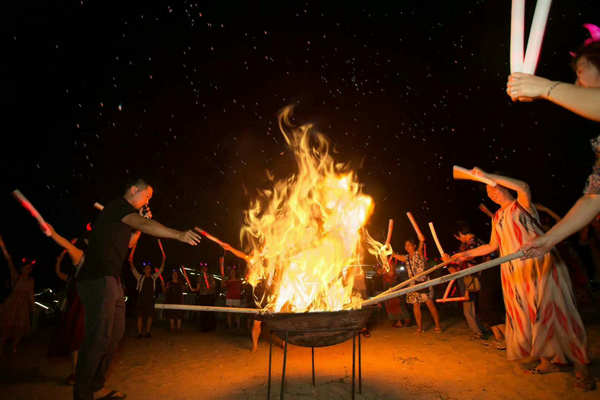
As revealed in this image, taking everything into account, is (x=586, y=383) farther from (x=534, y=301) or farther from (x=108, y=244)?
(x=108, y=244)

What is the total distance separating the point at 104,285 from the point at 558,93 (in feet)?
13.6

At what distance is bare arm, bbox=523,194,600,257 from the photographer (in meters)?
2.67

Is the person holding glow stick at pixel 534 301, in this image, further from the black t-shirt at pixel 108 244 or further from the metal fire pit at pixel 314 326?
the black t-shirt at pixel 108 244

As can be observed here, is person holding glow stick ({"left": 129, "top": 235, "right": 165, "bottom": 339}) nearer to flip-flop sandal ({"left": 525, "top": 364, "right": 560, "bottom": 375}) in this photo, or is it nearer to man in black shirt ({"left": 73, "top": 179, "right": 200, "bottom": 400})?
man in black shirt ({"left": 73, "top": 179, "right": 200, "bottom": 400})

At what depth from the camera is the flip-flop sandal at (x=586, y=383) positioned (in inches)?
149

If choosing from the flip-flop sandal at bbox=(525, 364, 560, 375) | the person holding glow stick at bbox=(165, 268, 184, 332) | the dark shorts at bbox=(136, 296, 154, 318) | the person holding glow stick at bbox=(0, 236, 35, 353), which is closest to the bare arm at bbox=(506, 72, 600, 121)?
the flip-flop sandal at bbox=(525, 364, 560, 375)

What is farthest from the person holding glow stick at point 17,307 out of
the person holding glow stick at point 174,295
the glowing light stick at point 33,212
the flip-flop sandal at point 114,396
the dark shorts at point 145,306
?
the flip-flop sandal at point 114,396

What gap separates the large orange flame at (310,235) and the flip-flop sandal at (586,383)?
260cm

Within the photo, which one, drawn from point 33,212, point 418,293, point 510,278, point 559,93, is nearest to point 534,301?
point 510,278

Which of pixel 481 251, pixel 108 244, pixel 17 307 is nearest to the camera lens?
pixel 108 244

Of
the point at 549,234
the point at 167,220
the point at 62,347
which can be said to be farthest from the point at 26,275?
the point at 167,220

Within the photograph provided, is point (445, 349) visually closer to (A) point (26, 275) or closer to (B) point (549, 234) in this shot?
(B) point (549, 234)

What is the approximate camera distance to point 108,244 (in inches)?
147

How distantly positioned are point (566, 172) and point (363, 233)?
24043 mm
